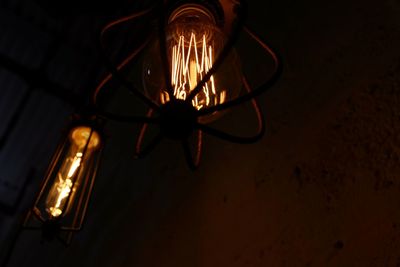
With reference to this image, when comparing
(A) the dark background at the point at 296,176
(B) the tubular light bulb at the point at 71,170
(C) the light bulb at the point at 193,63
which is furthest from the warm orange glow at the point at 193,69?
(B) the tubular light bulb at the point at 71,170

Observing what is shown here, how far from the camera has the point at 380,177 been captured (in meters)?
0.91

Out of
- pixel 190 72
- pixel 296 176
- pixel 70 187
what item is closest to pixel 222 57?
pixel 190 72

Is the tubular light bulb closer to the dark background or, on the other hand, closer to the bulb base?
the dark background

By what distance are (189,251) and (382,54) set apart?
2.61 feet

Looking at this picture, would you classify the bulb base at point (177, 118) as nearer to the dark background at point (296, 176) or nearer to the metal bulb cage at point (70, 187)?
the dark background at point (296, 176)

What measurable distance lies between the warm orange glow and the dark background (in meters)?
0.35

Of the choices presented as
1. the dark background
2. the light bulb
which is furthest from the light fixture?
the dark background

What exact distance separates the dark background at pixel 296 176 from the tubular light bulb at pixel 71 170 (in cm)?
36

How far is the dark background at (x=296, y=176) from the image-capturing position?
3.03 ft

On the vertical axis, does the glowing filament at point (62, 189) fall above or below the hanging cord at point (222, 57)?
below

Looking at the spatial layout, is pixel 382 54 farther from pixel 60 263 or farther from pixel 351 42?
pixel 60 263

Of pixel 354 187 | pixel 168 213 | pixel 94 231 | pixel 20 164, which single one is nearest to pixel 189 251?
pixel 168 213

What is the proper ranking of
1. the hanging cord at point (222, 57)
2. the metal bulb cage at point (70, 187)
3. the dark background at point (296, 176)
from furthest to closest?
the metal bulb cage at point (70, 187) → the dark background at point (296, 176) → the hanging cord at point (222, 57)

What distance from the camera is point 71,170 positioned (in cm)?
161
